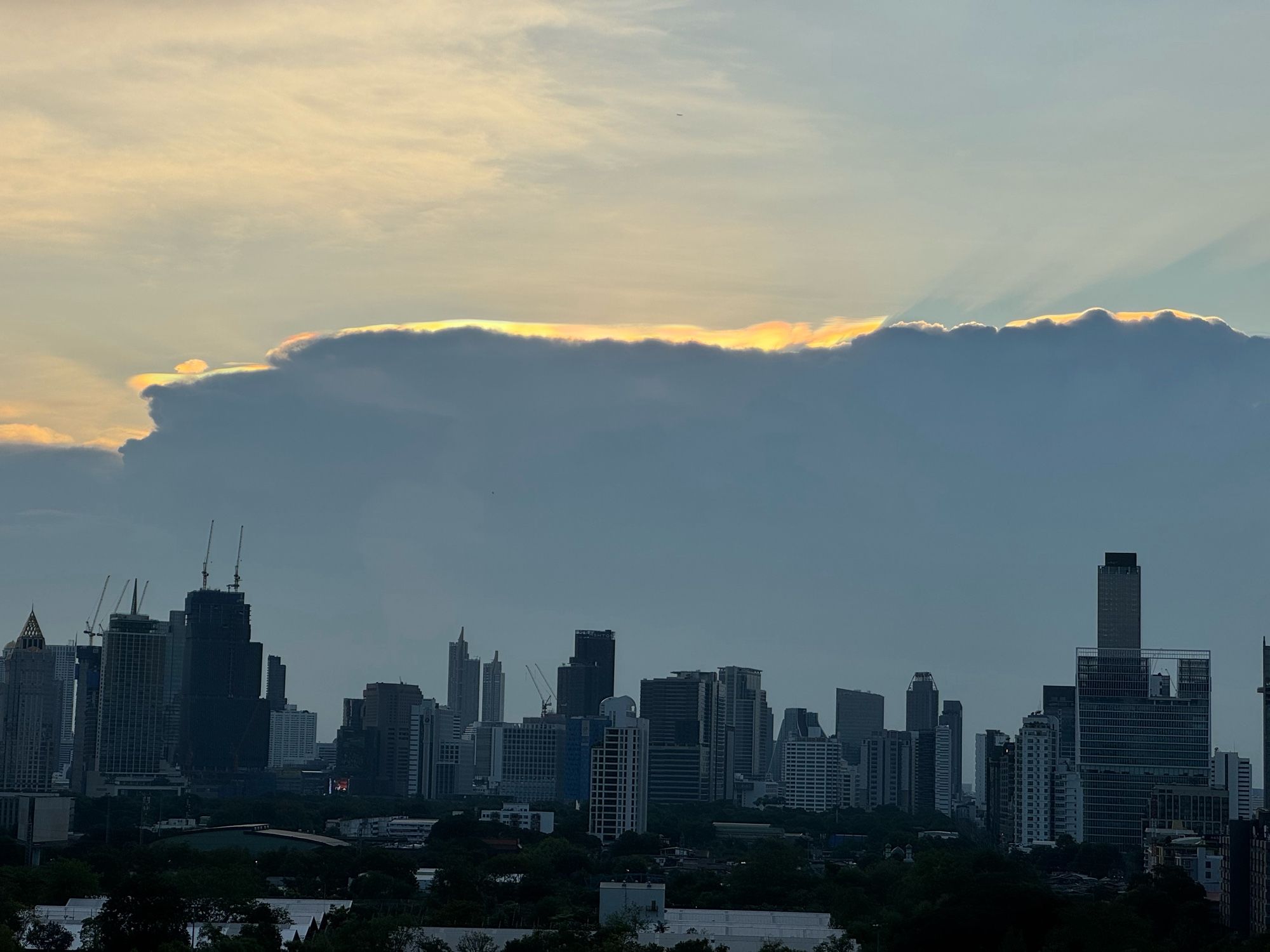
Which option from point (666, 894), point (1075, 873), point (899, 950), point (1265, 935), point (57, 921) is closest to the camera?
point (1265, 935)

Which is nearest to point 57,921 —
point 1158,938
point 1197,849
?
point 1158,938

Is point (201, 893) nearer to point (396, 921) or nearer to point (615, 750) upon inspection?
point (396, 921)

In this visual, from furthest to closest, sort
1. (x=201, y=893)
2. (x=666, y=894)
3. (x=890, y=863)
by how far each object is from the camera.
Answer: (x=890, y=863)
(x=666, y=894)
(x=201, y=893)

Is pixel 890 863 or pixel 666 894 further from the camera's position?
pixel 890 863

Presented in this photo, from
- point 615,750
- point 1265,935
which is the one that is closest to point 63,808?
point 615,750

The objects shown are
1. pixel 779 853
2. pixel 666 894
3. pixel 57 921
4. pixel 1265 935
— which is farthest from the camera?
pixel 779 853

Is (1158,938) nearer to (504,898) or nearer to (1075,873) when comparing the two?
(504,898)
